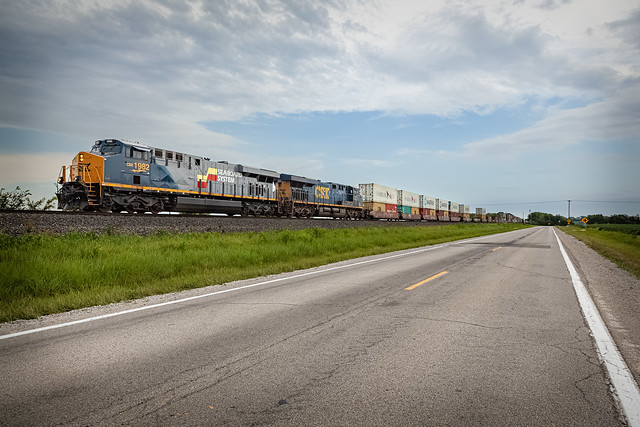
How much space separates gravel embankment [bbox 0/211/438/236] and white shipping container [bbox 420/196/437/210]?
4371cm

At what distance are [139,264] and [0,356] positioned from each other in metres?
5.64

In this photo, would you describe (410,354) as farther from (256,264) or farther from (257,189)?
(257,189)

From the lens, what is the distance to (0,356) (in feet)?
13.8

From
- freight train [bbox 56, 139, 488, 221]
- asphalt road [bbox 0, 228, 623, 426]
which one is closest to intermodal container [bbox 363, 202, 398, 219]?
freight train [bbox 56, 139, 488, 221]

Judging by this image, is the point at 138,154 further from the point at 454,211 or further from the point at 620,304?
the point at 454,211

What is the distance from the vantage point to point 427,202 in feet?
213

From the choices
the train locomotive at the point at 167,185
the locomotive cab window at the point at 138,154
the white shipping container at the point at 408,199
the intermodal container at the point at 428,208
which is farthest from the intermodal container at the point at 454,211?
the locomotive cab window at the point at 138,154

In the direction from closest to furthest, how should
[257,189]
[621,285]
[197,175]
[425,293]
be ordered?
[425,293], [621,285], [197,175], [257,189]

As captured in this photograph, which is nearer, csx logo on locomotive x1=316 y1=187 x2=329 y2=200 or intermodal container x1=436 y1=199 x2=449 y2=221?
csx logo on locomotive x1=316 y1=187 x2=329 y2=200

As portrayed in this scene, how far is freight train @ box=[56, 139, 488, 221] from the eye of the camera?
63.7 ft

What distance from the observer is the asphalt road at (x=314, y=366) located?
2977 mm

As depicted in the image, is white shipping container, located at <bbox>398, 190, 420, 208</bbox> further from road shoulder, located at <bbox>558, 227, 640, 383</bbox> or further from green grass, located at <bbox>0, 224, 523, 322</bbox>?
road shoulder, located at <bbox>558, 227, 640, 383</bbox>

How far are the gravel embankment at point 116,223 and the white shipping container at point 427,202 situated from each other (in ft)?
143

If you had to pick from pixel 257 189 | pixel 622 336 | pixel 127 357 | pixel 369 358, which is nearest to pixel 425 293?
pixel 622 336
